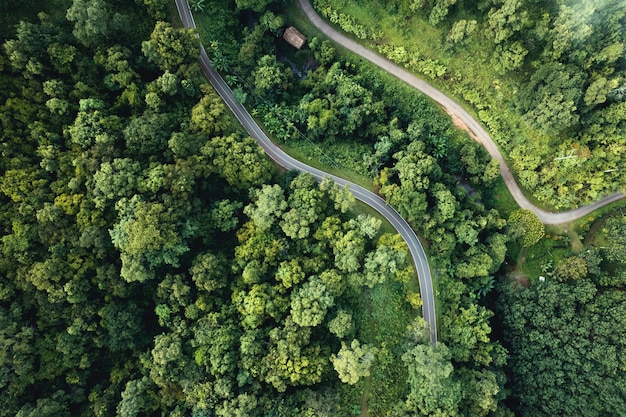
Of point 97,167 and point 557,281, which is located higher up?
point 557,281

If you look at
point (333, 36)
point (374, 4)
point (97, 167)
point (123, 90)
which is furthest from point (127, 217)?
point (374, 4)

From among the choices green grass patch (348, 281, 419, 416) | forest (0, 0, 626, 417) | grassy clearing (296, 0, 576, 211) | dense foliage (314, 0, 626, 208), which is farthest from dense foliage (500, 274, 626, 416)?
green grass patch (348, 281, 419, 416)

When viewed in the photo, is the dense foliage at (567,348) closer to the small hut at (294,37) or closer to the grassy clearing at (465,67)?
the grassy clearing at (465,67)

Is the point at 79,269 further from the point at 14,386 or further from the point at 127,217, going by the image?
the point at 14,386

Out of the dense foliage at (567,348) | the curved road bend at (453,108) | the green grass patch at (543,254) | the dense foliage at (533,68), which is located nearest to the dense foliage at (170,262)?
the dense foliage at (567,348)

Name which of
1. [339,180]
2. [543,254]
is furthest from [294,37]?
[543,254]

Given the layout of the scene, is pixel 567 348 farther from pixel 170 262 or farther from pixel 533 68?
pixel 170 262
